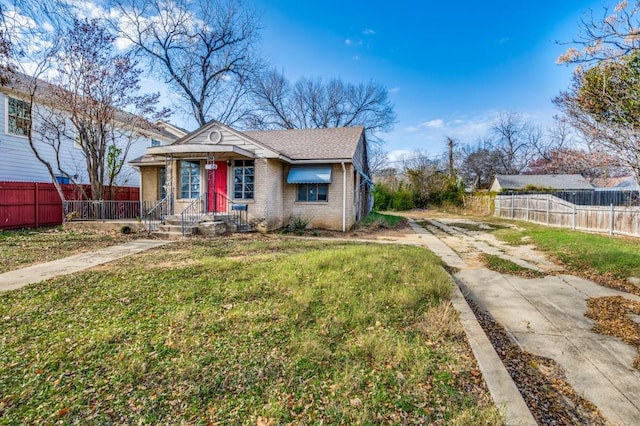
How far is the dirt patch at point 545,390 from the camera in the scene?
2.38 metres

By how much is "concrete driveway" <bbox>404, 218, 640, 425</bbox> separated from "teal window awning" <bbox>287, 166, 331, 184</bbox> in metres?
7.02

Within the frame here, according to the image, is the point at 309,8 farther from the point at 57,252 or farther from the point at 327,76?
the point at 327,76

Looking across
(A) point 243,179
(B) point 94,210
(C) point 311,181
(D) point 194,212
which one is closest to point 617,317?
(C) point 311,181

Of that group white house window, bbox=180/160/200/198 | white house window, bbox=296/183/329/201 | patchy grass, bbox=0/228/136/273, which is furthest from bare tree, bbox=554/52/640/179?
white house window, bbox=180/160/200/198

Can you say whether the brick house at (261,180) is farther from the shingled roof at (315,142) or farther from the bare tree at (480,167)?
the bare tree at (480,167)

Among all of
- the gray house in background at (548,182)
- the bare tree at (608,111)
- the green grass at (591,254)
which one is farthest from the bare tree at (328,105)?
the green grass at (591,254)

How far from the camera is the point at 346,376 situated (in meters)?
2.76

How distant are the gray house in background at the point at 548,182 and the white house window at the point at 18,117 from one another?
3951 centimetres

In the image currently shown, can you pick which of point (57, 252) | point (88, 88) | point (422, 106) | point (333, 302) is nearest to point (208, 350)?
point (333, 302)

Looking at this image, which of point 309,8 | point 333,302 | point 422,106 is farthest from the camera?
point 422,106

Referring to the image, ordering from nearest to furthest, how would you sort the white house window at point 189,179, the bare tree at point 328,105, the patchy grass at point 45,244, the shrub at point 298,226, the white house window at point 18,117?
the patchy grass at point 45,244
the shrub at point 298,226
the white house window at point 189,179
the white house window at point 18,117
the bare tree at point 328,105

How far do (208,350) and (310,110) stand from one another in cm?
3584

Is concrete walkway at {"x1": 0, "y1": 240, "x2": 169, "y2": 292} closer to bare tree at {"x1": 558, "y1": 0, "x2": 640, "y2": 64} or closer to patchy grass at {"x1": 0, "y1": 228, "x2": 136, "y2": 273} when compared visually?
patchy grass at {"x1": 0, "y1": 228, "x2": 136, "y2": 273}

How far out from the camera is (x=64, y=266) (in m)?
6.86
